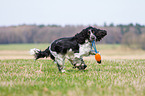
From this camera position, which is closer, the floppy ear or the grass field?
the grass field

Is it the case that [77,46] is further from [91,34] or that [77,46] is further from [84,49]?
[91,34]

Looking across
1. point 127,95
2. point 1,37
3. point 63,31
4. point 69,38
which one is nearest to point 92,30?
point 69,38

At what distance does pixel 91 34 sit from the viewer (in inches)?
233

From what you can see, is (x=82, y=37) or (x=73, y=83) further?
(x=82, y=37)

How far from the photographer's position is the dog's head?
592 centimetres

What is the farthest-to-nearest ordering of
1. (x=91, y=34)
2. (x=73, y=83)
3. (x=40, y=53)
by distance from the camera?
(x=40, y=53), (x=91, y=34), (x=73, y=83)

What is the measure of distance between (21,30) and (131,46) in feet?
116

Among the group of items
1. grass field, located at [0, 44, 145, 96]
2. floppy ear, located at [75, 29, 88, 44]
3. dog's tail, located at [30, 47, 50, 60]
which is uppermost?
floppy ear, located at [75, 29, 88, 44]

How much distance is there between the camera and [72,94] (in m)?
3.11

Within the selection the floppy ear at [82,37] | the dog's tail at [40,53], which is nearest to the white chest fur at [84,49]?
the floppy ear at [82,37]

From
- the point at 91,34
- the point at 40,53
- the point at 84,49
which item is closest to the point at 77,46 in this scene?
the point at 84,49

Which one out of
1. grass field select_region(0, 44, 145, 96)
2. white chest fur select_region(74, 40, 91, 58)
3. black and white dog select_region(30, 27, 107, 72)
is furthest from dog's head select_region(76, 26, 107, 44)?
grass field select_region(0, 44, 145, 96)

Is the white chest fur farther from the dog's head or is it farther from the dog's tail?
the dog's tail

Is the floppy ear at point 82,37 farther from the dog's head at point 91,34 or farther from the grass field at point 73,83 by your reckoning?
the grass field at point 73,83
